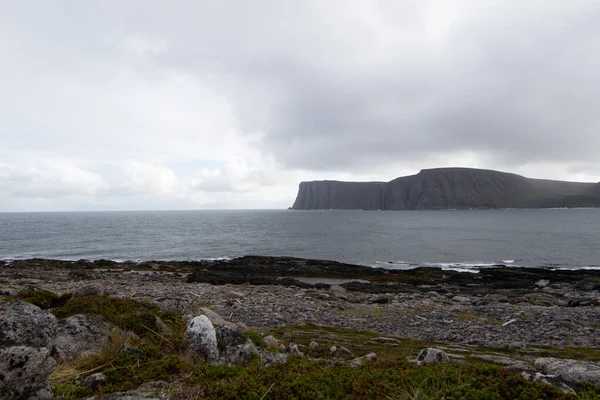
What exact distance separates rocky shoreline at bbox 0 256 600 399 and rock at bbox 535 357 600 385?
0.02 meters

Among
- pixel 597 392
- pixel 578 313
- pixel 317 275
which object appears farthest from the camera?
pixel 317 275

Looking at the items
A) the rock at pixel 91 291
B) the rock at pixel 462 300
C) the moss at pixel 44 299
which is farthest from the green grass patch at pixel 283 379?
the rock at pixel 462 300

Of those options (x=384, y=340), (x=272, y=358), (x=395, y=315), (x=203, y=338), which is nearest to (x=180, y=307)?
(x=203, y=338)

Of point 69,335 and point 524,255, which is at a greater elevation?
point 69,335

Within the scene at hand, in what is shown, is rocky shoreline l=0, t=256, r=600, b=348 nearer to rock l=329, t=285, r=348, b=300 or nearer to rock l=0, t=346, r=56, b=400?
rock l=329, t=285, r=348, b=300

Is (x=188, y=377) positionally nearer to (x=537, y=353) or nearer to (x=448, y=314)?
(x=537, y=353)

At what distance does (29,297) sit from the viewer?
897 centimetres

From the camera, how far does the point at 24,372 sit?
412cm

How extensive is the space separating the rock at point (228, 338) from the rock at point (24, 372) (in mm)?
3181

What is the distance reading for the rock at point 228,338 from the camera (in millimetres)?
6992

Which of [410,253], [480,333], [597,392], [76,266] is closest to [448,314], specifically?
[480,333]

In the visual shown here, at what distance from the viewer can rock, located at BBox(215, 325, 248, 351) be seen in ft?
22.9

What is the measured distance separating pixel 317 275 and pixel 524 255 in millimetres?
36351

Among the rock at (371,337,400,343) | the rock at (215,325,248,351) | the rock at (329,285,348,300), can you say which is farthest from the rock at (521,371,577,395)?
the rock at (329,285,348,300)
